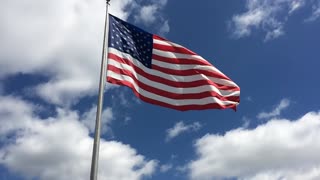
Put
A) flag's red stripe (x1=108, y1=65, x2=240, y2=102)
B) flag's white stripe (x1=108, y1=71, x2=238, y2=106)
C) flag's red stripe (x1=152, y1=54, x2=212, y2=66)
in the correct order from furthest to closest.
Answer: flag's red stripe (x1=152, y1=54, x2=212, y2=66) < flag's red stripe (x1=108, y1=65, x2=240, y2=102) < flag's white stripe (x1=108, y1=71, x2=238, y2=106)

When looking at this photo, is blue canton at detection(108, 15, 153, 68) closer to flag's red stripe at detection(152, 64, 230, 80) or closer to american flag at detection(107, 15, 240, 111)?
american flag at detection(107, 15, 240, 111)

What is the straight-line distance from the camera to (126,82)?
67.4 feet

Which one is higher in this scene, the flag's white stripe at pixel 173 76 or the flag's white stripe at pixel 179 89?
the flag's white stripe at pixel 173 76

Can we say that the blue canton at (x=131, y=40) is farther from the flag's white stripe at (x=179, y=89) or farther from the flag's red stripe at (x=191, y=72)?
the flag's red stripe at (x=191, y=72)

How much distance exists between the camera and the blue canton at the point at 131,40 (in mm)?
21562

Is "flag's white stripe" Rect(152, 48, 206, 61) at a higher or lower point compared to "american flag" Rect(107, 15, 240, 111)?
higher

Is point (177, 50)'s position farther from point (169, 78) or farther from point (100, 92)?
point (100, 92)

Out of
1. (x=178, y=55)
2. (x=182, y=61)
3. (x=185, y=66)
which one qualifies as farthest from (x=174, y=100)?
(x=178, y=55)

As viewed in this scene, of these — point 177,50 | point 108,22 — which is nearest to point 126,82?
point 108,22

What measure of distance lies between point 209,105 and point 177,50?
3.27 m

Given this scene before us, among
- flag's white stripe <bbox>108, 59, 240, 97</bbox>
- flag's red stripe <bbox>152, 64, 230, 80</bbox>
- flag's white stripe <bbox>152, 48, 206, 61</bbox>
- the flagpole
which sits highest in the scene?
flag's white stripe <bbox>152, 48, 206, 61</bbox>

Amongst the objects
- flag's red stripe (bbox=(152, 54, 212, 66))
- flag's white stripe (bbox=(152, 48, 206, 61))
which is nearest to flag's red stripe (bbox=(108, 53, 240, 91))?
flag's red stripe (bbox=(152, 54, 212, 66))

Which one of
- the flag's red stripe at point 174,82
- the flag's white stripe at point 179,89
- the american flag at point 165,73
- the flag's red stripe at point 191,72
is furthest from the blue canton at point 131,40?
the flag's red stripe at point 191,72

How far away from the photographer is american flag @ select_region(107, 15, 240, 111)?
70.6 feet
